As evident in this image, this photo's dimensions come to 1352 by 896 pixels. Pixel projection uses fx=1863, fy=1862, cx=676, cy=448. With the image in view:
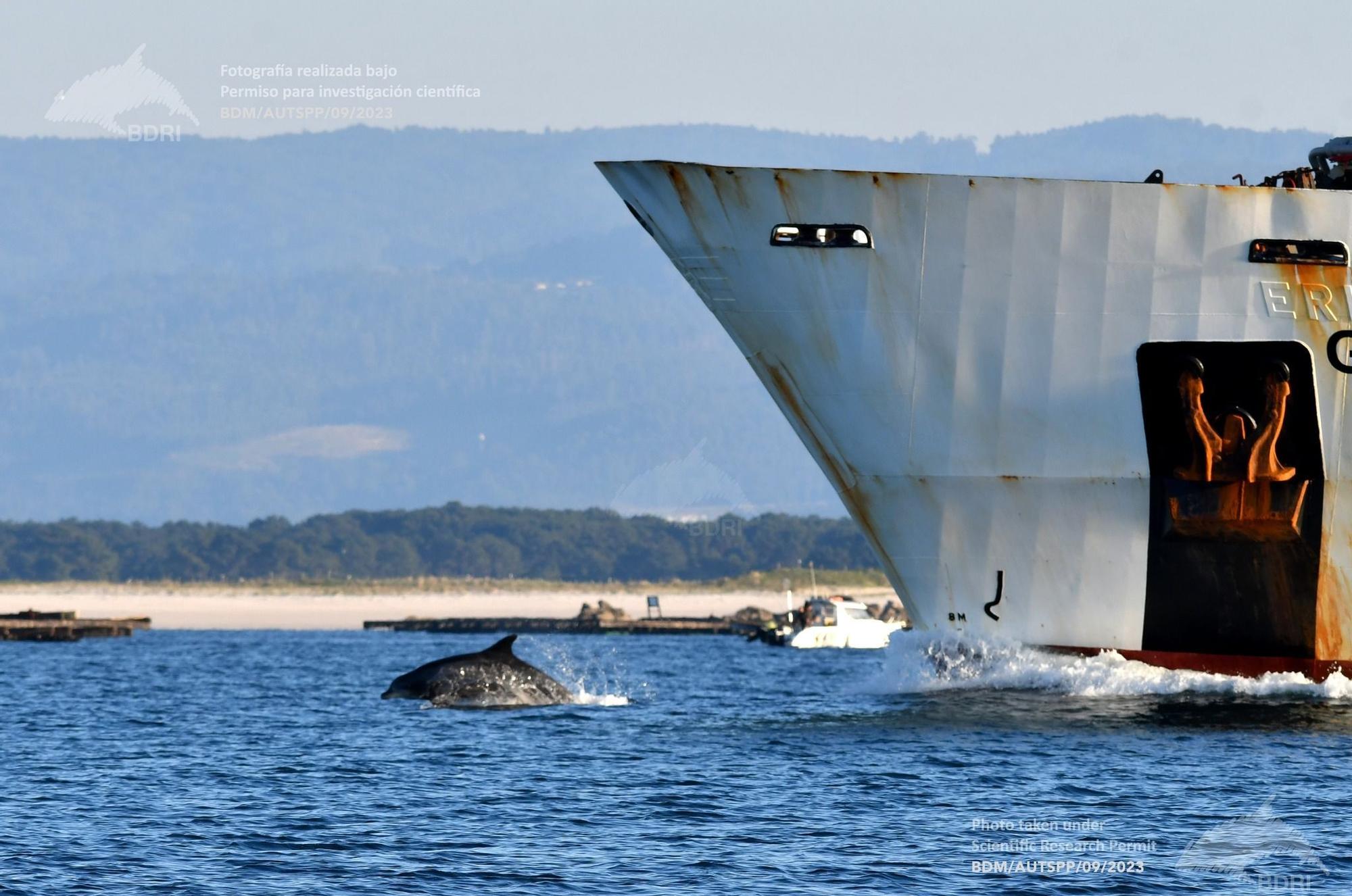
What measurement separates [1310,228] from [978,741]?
10.7 metres

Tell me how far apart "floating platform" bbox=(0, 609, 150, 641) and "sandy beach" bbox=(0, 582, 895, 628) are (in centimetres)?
1189

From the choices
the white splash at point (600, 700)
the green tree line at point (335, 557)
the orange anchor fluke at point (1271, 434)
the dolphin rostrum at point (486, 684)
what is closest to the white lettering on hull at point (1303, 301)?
the orange anchor fluke at point (1271, 434)

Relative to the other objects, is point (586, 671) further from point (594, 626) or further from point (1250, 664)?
point (594, 626)

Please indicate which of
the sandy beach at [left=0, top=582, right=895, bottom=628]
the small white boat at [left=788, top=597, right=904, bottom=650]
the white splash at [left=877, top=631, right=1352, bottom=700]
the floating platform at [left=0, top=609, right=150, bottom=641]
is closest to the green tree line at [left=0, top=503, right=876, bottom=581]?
the sandy beach at [left=0, top=582, right=895, bottom=628]

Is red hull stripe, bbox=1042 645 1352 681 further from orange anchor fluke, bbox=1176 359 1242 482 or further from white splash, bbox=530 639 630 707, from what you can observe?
white splash, bbox=530 639 630 707

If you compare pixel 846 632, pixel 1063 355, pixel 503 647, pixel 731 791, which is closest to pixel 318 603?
pixel 846 632

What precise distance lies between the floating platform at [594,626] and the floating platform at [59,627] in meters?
17.1

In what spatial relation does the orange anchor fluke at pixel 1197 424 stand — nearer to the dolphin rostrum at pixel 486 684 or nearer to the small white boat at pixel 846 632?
the dolphin rostrum at pixel 486 684

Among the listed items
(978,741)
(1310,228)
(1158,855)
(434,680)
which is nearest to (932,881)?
(1158,855)

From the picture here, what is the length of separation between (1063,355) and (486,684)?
15776mm

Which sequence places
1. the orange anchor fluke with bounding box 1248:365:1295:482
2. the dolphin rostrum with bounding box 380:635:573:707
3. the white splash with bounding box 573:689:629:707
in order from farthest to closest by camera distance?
the white splash with bounding box 573:689:629:707, the dolphin rostrum with bounding box 380:635:573:707, the orange anchor fluke with bounding box 1248:365:1295:482

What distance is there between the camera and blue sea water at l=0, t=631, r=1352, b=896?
69.0 feet

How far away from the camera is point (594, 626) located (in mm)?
107000

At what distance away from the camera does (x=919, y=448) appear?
3328cm
